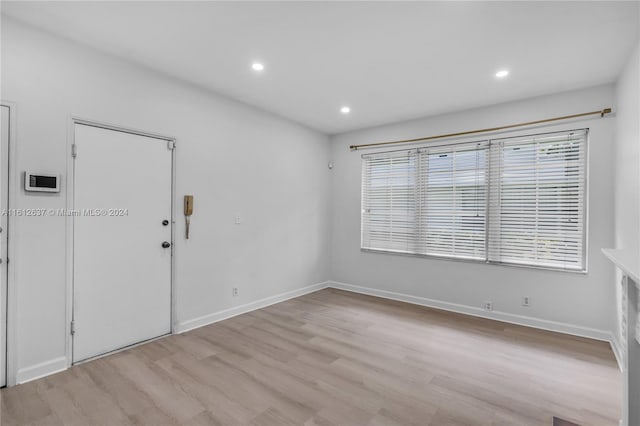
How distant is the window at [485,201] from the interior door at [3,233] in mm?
4263

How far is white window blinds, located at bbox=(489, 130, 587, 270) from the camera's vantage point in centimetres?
349

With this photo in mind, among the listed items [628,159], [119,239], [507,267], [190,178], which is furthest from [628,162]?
[119,239]

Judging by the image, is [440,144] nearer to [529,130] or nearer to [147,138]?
[529,130]

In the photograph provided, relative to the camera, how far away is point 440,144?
4.41m

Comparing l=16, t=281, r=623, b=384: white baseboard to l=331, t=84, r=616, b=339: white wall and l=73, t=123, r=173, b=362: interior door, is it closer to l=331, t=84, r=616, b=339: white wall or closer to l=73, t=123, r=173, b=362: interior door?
l=331, t=84, r=616, b=339: white wall

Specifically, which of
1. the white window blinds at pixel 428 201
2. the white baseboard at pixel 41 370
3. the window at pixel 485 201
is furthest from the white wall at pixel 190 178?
the window at pixel 485 201

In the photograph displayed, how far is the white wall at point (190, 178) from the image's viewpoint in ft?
7.96

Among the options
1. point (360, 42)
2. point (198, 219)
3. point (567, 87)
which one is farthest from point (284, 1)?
point (567, 87)

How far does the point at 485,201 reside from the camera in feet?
13.3

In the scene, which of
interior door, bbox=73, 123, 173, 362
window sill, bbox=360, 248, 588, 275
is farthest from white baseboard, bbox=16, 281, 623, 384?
window sill, bbox=360, 248, 588, 275

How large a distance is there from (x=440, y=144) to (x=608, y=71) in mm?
1823

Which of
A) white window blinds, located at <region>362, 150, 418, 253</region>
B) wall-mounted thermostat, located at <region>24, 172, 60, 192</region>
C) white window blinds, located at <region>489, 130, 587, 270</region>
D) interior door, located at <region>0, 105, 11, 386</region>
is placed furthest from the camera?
white window blinds, located at <region>362, 150, 418, 253</region>

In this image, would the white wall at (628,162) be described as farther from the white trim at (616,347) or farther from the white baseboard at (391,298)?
the white baseboard at (391,298)

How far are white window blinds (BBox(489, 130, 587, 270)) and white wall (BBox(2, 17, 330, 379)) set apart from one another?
2743 millimetres
